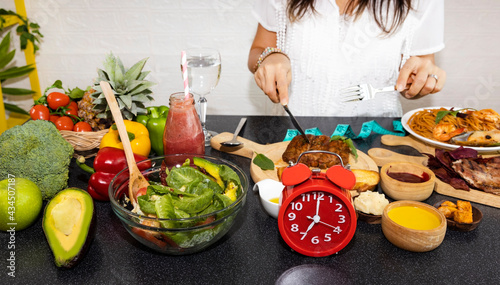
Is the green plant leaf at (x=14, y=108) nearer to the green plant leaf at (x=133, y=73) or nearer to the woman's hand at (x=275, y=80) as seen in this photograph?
the green plant leaf at (x=133, y=73)

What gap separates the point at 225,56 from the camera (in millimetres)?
3326

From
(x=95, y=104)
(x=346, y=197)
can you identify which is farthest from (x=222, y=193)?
(x=95, y=104)

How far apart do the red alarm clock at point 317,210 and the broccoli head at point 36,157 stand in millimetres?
790

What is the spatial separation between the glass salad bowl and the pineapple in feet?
1.90

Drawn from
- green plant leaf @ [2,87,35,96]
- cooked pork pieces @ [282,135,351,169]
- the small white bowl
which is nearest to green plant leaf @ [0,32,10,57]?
green plant leaf @ [2,87,35,96]

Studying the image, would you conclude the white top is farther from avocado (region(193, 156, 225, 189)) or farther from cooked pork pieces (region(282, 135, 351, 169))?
avocado (region(193, 156, 225, 189))

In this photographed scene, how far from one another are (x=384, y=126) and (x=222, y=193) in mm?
1150

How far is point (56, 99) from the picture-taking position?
176 cm

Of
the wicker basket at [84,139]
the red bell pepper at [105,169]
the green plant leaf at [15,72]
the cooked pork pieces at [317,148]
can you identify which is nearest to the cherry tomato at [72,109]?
the wicker basket at [84,139]

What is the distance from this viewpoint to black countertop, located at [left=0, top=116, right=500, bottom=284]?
992 mm

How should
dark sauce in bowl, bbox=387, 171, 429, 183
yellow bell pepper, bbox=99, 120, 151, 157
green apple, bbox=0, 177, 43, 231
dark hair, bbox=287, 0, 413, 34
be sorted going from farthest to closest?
dark hair, bbox=287, 0, 413, 34 → yellow bell pepper, bbox=99, 120, 151, 157 → dark sauce in bowl, bbox=387, 171, 429, 183 → green apple, bbox=0, 177, 43, 231

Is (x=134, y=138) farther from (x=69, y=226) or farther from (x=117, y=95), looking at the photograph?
(x=69, y=226)

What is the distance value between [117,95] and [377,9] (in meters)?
1.46

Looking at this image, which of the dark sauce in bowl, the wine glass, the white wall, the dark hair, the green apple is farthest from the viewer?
the white wall
